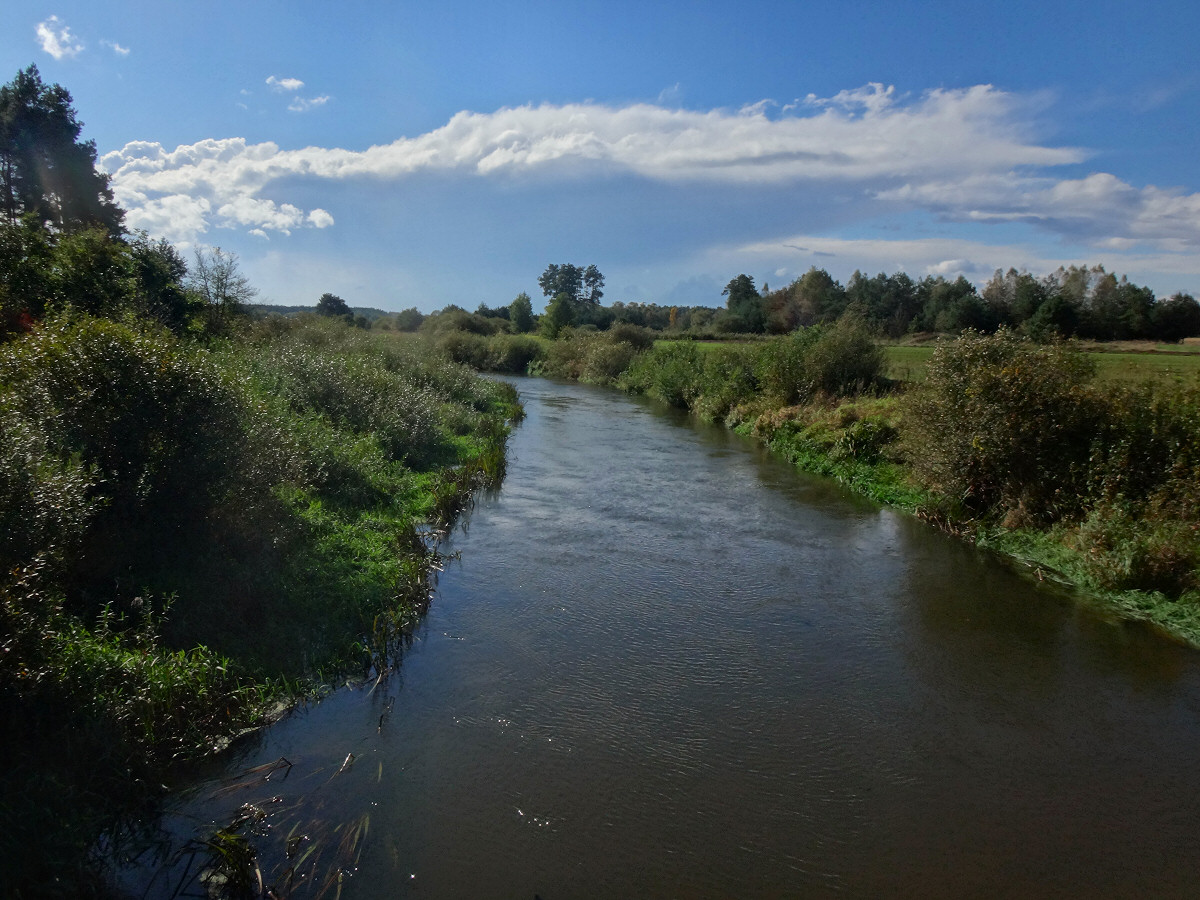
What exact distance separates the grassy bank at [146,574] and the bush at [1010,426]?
9.90 m

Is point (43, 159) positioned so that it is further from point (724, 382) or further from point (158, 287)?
point (724, 382)

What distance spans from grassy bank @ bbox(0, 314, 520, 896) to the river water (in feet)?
1.66

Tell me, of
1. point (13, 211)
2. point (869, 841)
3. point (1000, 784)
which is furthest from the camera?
point (13, 211)

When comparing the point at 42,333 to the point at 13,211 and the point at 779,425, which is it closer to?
the point at 779,425

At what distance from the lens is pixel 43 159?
1304 inches

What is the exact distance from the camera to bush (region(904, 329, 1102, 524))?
12.5 m

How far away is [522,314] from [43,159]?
4972cm

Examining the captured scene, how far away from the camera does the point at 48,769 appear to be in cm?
491

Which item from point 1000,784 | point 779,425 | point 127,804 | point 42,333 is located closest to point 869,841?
point 1000,784

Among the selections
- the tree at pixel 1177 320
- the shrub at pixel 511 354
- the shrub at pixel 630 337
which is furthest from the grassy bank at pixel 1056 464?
the shrub at pixel 511 354

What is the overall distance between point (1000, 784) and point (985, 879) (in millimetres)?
1330

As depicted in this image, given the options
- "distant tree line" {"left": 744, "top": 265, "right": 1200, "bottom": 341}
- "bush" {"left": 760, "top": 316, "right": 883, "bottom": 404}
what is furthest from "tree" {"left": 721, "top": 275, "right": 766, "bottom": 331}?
"bush" {"left": 760, "top": 316, "right": 883, "bottom": 404}

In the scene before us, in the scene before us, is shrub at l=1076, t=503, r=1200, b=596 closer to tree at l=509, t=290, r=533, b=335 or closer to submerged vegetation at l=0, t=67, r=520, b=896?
submerged vegetation at l=0, t=67, r=520, b=896

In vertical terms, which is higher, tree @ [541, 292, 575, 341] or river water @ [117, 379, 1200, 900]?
tree @ [541, 292, 575, 341]
